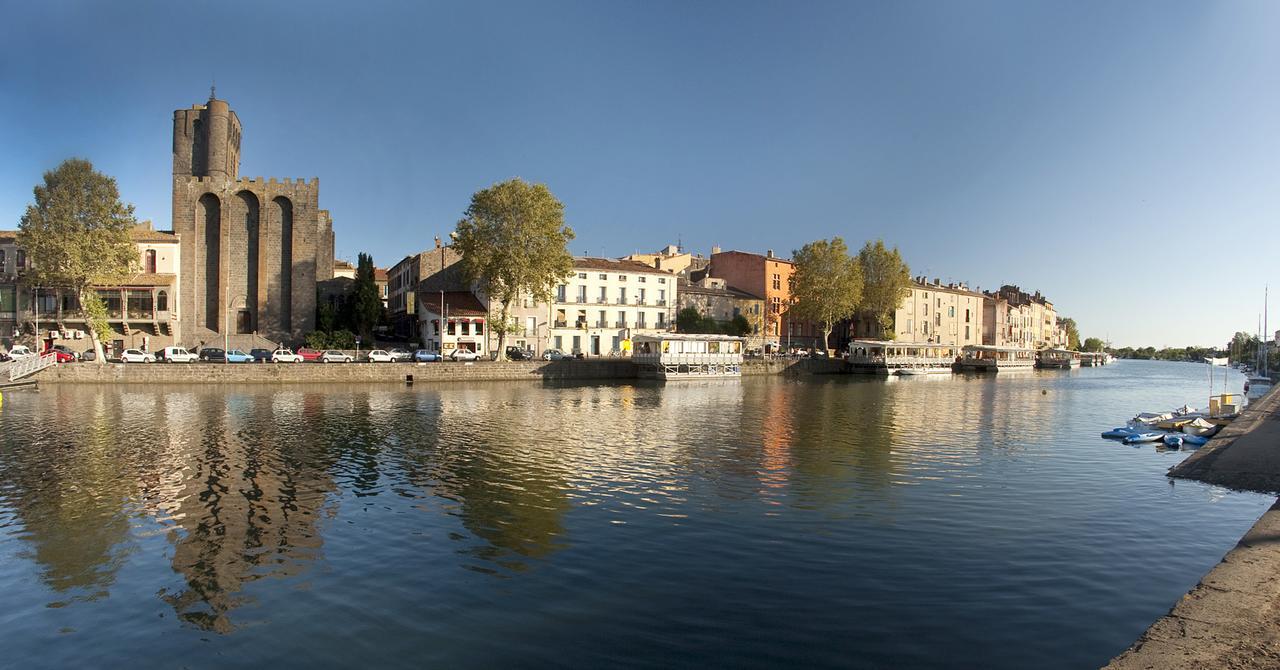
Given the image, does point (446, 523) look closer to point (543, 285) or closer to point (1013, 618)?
point (1013, 618)

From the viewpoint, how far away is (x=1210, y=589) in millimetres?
9133

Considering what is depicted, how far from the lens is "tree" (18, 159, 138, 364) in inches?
1940

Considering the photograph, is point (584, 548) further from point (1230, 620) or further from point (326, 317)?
point (326, 317)

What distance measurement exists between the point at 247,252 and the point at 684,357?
43.4 meters

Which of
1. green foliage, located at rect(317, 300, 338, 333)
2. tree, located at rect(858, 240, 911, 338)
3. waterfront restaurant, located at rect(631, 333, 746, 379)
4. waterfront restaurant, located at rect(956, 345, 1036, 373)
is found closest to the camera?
→ waterfront restaurant, located at rect(631, 333, 746, 379)

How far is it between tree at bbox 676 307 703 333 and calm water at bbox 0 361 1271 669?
54.2 metres

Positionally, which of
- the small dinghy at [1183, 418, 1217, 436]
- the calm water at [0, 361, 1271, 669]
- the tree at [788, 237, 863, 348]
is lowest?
the calm water at [0, 361, 1271, 669]

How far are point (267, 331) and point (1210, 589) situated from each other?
72.4m

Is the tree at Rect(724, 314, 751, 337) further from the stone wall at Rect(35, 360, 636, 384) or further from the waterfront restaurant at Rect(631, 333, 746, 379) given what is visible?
the stone wall at Rect(35, 360, 636, 384)

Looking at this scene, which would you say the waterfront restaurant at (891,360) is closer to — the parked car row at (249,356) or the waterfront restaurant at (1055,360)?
the parked car row at (249,356)

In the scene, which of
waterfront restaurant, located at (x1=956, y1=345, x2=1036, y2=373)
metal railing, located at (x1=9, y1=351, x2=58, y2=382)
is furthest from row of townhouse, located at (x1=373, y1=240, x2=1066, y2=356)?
metal railing, located at (x1=9, y1=351, x2=58, y2=382)

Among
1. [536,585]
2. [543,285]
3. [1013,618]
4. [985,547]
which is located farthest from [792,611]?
[543,285]

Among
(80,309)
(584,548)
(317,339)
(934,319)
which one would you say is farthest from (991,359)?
(80,309)

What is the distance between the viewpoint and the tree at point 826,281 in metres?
84.5
